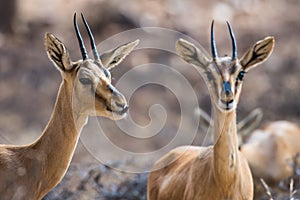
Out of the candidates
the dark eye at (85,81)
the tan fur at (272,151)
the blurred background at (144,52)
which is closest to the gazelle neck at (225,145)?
the dark eye at (85,81)

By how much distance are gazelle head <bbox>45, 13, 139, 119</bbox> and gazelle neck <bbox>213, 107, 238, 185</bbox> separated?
0.91 metres

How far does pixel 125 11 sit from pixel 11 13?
8.25ft

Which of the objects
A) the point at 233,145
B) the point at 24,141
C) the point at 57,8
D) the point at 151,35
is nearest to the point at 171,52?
the point at 151,35

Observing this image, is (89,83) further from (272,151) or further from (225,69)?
(272,151)

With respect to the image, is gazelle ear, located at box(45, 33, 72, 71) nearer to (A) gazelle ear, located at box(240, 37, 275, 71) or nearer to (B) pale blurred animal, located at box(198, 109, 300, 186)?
(A) gazelle ear, located at box(240, 37, 275, 71)

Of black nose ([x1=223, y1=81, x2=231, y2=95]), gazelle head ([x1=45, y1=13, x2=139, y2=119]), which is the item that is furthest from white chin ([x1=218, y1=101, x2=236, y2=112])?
gazelle head ([x1=45, y1=13, x2=139, y2=119])

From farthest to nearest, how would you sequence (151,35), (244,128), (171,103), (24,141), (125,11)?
(125,11) → (151,35) → (171,103) → (24,141) → (244,128)

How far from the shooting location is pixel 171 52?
713 inches

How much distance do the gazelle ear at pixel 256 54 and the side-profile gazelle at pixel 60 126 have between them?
1.24 meters

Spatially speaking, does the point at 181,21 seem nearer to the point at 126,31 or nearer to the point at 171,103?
the point at 126,31

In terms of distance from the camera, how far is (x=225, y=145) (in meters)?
7.21

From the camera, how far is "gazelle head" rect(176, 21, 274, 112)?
7043 mm

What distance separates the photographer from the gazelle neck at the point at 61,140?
23.0ft

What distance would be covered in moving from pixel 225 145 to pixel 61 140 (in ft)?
4.46
